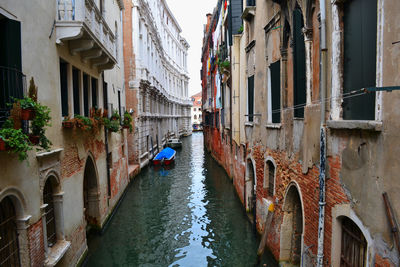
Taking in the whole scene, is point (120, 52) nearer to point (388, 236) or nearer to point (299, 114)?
point (299, 114)

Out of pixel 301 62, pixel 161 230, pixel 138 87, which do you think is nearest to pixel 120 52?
pixel 138 87

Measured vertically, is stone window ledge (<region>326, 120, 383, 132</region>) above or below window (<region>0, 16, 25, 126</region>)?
below

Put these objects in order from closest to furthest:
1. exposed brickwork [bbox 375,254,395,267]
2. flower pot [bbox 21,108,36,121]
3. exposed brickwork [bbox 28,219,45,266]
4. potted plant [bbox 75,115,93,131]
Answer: exposed brickwork [bbox 375,254,395,267] < flower pot [bbox 21,108,36,121] < exposed brickwork [bbox 28,219,45,266] < potted plant [bbox 75,115,93,131]

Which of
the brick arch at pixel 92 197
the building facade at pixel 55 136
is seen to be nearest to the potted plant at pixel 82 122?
A: the building facade at pixel 55 136

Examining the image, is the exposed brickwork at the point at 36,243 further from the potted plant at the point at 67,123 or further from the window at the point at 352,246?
the window at the point at 352,246

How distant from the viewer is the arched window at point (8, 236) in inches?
175

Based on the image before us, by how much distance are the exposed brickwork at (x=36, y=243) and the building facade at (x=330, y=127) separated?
4.52 m

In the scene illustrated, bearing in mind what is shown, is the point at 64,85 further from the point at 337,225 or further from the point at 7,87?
the point at 337,225

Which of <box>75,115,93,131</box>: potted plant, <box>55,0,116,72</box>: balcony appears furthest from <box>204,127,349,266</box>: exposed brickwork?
<box>55,0,116,72</box>: balcony

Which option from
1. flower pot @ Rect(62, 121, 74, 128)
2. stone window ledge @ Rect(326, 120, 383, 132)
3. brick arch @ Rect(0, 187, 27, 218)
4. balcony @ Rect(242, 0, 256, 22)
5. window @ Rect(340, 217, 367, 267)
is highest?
balcony @ Rect(242, 0, 256, 22)

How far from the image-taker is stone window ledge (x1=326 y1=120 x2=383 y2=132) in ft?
10.1

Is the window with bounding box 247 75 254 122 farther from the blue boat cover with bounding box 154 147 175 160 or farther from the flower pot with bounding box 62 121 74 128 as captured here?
the blue boat cover with bounding box 154 147 175 160

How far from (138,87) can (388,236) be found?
1757cm

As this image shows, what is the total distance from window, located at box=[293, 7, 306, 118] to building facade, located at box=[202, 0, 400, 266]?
0.06 ft
